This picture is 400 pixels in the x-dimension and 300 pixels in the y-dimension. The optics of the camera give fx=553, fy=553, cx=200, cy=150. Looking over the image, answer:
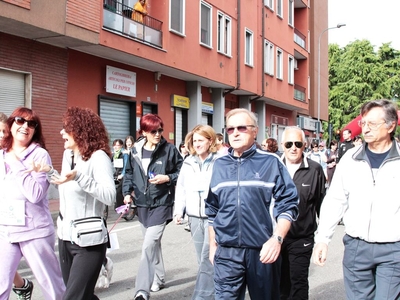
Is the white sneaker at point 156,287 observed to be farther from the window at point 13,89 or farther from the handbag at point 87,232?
the window at point 13,89

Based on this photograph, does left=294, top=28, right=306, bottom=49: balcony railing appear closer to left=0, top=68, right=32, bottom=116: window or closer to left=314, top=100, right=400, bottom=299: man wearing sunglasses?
left=0, top=68, right=32, bottom=116: window

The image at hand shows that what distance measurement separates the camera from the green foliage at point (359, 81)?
208 ft

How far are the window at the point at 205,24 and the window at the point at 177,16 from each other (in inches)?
72.3

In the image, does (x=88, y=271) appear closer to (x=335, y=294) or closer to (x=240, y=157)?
(x=240, y=157)

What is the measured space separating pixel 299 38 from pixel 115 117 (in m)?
21.8

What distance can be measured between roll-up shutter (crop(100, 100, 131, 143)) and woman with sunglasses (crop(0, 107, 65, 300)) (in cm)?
1365

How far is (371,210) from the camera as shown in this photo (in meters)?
3.67

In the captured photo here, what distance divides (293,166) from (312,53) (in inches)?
1537

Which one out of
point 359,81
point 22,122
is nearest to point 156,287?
point 22,122

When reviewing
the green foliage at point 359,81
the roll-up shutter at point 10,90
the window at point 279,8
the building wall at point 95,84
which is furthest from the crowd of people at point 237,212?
the green foliage at point 359,81

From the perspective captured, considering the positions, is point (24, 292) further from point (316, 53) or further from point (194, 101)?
point (316, 53)

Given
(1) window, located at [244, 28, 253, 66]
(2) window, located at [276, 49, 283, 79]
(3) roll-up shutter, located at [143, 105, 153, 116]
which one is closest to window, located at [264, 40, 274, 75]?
(2) window, located at [276, 49, 283, 79]

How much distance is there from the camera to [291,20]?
115 ft

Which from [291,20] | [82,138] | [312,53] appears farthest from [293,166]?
[312,53]
